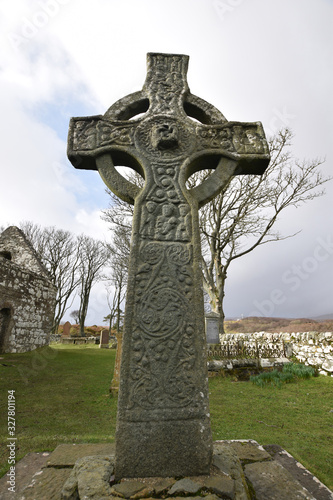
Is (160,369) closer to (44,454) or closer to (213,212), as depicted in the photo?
(44,454)

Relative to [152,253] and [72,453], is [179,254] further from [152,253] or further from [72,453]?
[72,453]

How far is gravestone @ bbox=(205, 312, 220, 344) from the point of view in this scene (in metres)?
13.1

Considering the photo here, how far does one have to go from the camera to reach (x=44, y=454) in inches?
101

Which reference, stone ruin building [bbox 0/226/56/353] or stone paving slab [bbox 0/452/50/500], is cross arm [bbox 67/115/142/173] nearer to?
stone paving slab [bbox 0/452/50/500]

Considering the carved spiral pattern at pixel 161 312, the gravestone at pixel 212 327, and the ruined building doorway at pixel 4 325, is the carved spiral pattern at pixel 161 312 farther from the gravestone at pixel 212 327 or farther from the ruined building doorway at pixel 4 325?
the gravestone at pixel 212 327

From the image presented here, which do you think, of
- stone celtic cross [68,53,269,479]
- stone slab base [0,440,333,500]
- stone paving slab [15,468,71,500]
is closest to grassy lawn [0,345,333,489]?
stone slab base [0,440,333,500]

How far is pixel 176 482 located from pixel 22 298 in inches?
443

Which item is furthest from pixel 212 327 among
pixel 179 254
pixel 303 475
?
pixel 179 254

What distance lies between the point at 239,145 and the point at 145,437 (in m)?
2.41

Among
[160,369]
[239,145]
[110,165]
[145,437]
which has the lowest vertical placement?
[145,437]

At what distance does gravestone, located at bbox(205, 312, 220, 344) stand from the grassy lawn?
16.5 feet

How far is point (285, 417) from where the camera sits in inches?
182

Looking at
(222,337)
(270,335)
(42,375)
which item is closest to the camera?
(42,375)

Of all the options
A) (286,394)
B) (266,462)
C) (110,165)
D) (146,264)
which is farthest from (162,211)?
(286,394)
